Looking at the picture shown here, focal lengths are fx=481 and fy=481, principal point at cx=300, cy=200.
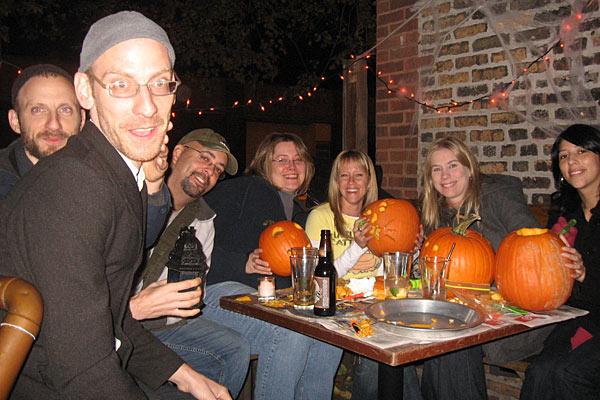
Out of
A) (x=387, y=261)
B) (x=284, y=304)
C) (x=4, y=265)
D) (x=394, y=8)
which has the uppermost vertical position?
(x=394, y=8)

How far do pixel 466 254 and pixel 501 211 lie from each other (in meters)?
0.68

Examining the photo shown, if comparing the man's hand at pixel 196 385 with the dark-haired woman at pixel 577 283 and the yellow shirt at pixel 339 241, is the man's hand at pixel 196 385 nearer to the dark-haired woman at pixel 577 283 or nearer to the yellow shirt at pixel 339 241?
the yellow shirt at pixel 339 241

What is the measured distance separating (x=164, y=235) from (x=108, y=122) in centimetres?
143

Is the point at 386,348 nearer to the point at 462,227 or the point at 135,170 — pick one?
the point at 135,170

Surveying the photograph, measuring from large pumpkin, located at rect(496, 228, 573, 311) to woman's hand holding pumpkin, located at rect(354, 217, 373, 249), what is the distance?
86 cm

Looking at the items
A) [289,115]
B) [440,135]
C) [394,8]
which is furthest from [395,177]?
[289,115]

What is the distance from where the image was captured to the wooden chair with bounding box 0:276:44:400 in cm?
105

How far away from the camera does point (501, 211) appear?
123 inches

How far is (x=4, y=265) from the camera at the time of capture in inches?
49.5

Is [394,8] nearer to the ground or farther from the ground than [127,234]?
farther from the ground

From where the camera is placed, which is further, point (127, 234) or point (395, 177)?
point (395, 177)

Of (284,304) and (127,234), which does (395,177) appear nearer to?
(284,304)

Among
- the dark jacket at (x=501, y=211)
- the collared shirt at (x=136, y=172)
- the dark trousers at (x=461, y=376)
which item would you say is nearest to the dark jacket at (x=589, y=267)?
the dark jacket at (x=501, y=211)

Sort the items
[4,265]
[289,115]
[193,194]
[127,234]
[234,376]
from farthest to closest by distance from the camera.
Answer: [289,115], [193,194], [234,376], [127,234], [4,265]
